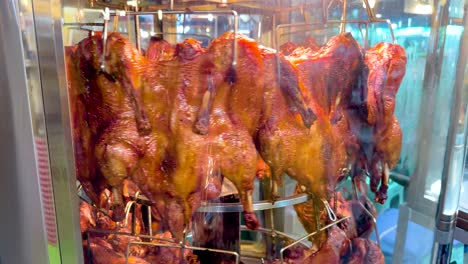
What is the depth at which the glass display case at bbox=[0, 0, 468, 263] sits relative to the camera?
64 cm

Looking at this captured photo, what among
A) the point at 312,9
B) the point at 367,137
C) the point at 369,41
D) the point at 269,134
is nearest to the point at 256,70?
the point at 269,134

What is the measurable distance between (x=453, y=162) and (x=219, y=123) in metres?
0.73

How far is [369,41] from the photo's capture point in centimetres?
127

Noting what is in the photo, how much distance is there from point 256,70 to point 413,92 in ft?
2.03

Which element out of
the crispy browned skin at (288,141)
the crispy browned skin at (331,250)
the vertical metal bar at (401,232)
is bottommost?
the vertical metal bar at (401,232)

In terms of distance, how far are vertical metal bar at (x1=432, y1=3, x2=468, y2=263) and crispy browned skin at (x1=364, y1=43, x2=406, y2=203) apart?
165mm

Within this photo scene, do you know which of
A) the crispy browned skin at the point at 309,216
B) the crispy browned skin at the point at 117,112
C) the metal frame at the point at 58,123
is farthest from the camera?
the crispy browned skin at the point at 309,216

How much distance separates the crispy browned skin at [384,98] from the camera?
108 cm

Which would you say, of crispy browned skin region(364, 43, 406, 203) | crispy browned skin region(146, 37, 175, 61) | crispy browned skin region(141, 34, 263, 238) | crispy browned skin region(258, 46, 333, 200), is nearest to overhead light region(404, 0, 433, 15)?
crispy browned skin region(364, 43, 406, 203)

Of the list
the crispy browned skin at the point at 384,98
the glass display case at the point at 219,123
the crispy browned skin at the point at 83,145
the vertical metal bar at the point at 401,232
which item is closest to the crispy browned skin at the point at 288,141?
the glass display case at the point at 219,123

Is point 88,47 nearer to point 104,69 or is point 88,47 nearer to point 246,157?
point 104,69

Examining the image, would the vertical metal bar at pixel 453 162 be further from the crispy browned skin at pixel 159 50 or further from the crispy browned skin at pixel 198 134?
the crispy browned skin at pixel 159 50

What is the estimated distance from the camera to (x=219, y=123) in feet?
3.01

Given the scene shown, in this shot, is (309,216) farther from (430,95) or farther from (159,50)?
(159,50)
